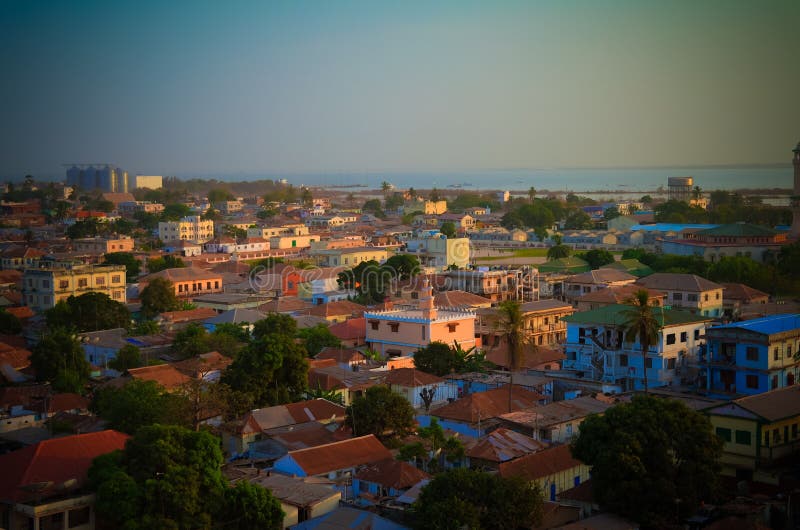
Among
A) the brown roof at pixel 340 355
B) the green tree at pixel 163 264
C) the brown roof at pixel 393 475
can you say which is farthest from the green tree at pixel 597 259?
Result: the brown roof at pixel 393 475

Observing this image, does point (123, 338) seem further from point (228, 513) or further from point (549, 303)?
point (228, 513)

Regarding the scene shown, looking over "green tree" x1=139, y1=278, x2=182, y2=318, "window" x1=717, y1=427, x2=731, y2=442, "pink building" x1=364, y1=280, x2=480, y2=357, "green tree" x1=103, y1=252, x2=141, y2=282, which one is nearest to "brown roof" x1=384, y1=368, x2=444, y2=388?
"pink building" x1=364, y1=280, x2=480, y2=357

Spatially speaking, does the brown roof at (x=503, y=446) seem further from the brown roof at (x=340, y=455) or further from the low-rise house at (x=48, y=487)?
the low-rise house at (x=48, y=487)

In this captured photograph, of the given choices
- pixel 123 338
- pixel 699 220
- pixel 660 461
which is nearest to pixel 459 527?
pixel 660 461

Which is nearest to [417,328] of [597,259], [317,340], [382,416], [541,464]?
[317,340]

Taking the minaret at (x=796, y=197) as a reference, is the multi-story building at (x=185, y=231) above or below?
below

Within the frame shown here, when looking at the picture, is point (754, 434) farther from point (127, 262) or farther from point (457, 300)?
point (127, 262)
